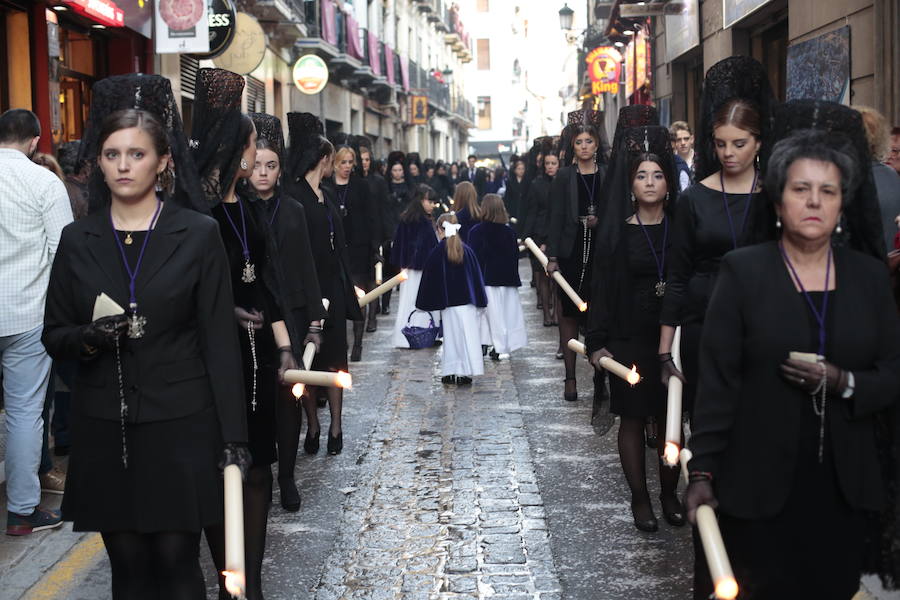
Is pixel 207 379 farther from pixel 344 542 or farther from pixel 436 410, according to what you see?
pixel 436 410

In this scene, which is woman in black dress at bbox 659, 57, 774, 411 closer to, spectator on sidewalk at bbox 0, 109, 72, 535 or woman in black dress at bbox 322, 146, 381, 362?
spectator on sidewalk at bbox 0, 109, 72, 535

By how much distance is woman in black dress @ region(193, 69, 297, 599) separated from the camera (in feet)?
16.5

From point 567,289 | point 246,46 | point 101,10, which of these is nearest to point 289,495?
point 567,289

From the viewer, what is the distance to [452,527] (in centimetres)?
630

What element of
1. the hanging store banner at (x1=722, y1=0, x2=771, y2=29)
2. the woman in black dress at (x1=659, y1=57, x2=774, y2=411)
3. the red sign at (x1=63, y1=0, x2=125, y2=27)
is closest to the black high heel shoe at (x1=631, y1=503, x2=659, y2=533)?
the woman in black dress at (x1=659, y1=57, x2=774, y2=411)

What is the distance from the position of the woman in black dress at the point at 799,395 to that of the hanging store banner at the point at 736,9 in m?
9.69

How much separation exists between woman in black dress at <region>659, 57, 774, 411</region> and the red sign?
8.66 meters

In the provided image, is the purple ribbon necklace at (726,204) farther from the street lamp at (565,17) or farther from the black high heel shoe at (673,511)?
the street lamp at (565,17)

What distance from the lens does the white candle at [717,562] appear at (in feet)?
10.1

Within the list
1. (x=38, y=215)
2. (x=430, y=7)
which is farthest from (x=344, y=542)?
(x=430, y=7)

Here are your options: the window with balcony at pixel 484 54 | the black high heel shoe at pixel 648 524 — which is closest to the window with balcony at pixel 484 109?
the window with balcony at pixel 484 54

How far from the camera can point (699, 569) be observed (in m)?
3.97

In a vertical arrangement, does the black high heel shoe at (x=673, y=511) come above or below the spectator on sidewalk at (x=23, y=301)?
below

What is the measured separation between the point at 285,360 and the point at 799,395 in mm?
2330
